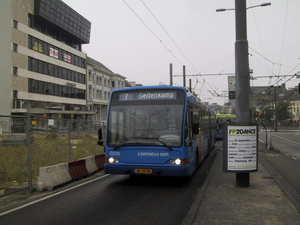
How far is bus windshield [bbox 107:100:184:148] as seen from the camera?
8195mm

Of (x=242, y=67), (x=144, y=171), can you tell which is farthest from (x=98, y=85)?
(x=242, y=67)

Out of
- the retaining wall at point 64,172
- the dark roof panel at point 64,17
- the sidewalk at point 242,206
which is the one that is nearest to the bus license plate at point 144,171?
the sidewalk at point 242,206

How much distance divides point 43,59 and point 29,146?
149 feet

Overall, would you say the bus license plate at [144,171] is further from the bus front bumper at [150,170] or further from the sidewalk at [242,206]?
the sidewalk at [242,206]

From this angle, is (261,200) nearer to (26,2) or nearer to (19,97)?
(19,97)

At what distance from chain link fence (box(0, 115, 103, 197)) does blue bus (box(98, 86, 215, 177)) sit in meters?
2.00

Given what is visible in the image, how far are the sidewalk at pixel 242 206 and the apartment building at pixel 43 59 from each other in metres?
41.2

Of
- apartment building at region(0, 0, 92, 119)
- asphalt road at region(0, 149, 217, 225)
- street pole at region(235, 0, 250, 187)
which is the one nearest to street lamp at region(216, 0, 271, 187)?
street pole at region(235, 0, 250, 187)

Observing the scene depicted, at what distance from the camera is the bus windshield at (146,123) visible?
8.20m

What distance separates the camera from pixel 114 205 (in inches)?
260

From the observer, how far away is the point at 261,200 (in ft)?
22.2

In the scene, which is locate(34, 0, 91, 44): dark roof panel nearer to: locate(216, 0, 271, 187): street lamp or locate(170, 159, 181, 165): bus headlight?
locate(216, 0, 271, 187): street lamp

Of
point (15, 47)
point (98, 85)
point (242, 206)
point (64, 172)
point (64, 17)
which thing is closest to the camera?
point (242, 206)

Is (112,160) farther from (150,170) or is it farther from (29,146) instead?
(29,146)
